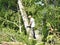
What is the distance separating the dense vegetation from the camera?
13.0 metres

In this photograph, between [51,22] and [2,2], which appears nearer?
[51,22]

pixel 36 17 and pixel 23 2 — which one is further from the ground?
pixel 23 2

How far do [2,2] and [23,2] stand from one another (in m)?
1.47

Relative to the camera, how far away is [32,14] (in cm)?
1435

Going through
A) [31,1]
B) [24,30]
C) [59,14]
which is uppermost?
[31,1]

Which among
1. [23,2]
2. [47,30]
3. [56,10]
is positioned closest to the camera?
[47,30]

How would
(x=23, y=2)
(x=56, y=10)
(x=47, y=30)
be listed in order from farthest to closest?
(x=23, y=2) → (x=56, y=10) → (x=47, y=30)

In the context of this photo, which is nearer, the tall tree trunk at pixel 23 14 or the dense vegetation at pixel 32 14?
the dense vegetation at pixel 32 14

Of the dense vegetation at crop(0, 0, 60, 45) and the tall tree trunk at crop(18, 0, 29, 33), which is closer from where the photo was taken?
the dense vegetation at crop(0, 0, 60, 45)

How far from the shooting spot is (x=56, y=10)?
1357cm

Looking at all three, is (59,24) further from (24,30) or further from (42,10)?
(24,30)

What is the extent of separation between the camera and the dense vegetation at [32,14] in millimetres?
12977

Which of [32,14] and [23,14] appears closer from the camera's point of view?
[23,14]

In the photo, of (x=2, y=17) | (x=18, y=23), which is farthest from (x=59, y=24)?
(x=2, y=17)
